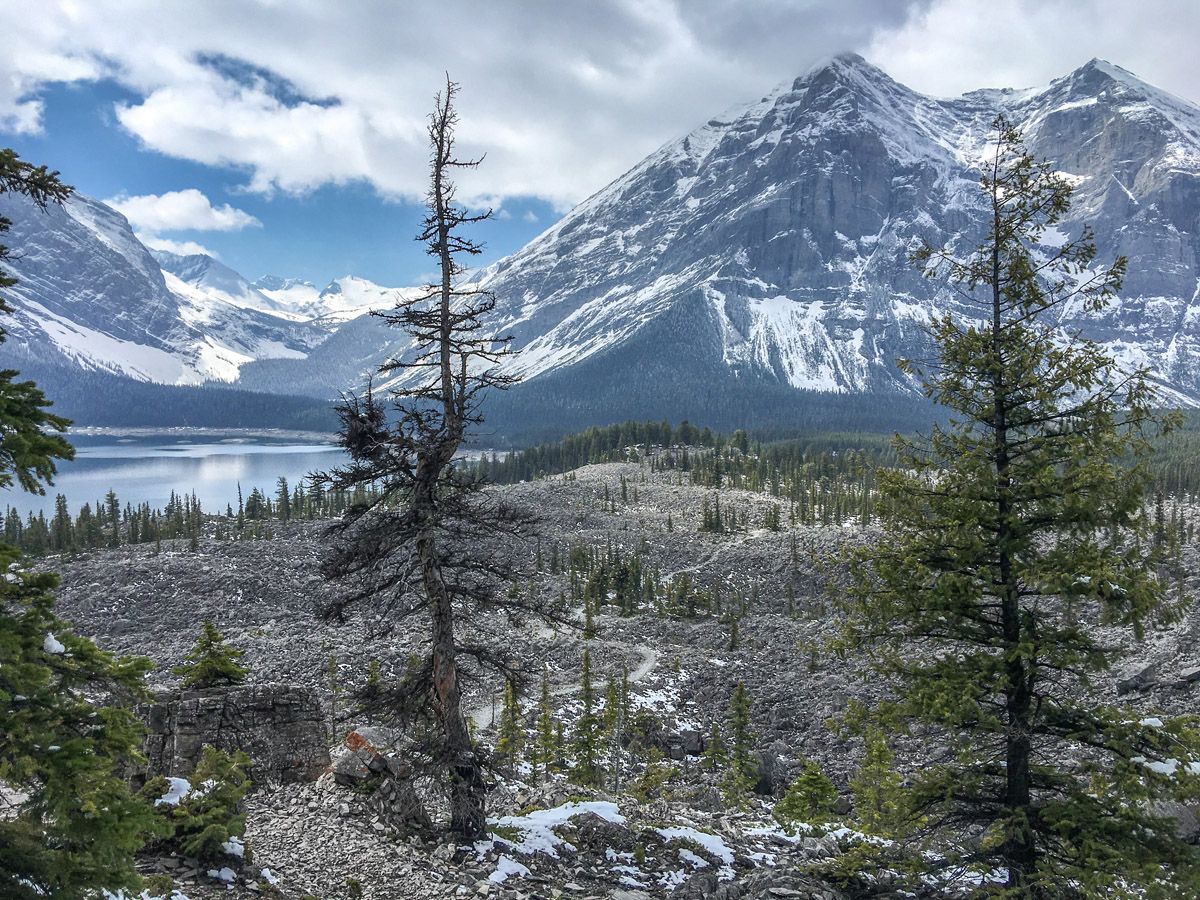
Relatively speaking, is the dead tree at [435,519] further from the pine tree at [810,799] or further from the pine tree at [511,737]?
the pine tree at [511,737]

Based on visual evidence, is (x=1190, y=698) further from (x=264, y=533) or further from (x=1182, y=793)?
(x=264, y=533)

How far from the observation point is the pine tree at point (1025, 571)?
31.0 ft

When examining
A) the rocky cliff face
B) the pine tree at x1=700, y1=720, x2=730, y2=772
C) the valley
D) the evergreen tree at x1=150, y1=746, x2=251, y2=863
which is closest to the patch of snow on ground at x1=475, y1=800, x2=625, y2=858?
the valley

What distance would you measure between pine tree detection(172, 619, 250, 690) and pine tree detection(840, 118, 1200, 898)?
14.2m

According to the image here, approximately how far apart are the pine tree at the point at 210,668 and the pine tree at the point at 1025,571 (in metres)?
14.2

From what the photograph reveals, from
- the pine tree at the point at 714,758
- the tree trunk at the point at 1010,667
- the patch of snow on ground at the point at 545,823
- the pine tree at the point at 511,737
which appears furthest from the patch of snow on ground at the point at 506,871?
the pine tree at the point at 714,758

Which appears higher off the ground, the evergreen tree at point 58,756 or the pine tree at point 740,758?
the evergreen tree at point 58,756

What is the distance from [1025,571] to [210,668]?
17.0 meters

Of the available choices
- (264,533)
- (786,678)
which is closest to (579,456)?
(264,533)

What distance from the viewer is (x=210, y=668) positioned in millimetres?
17344

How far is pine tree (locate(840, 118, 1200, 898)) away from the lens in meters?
9.46

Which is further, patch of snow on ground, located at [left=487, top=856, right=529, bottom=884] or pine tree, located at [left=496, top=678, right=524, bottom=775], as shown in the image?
pine tree, located at [left=496, top=678, right=524, bottom=775]

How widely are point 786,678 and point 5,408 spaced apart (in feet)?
161

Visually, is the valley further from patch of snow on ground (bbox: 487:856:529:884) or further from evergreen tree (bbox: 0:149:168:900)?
evergreen tree (bbox: 0:149:168:900)
